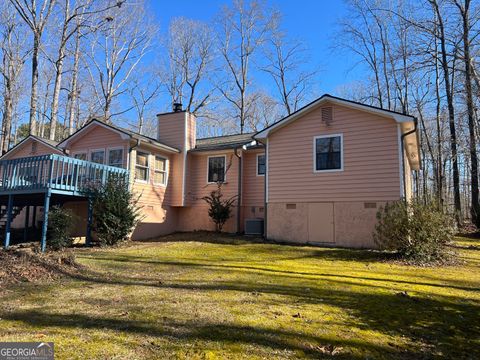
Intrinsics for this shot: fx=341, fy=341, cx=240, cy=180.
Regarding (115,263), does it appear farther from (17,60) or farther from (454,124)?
(17,60)

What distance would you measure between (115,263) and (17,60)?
81.4 feet

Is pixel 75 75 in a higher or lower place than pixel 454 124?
higher

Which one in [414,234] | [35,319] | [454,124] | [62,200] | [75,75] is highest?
[75,75]

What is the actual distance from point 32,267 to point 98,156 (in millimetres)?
9706

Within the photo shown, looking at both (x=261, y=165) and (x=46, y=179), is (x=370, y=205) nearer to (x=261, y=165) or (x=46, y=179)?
(x=261, y=165)

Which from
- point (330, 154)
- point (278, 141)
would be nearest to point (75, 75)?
point (278, 141)

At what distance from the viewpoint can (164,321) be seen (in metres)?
4.21

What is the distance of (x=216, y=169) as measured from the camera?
56.1 feet

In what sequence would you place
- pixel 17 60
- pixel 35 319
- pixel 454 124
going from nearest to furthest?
pixel 35 319 → pixel 454 124 → pixel 17 60

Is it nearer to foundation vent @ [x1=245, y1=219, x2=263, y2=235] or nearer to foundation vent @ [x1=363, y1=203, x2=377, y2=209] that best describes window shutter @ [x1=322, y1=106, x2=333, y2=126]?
foundation vent @ [x1=363, y1=203, x2=377, y2=209]

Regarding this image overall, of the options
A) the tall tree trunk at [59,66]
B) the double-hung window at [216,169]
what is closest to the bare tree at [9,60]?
the tall tree trunk at [59,66]

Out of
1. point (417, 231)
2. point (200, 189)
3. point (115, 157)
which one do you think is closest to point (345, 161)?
point (417, 231)

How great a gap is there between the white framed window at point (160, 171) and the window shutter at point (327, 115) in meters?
7.92

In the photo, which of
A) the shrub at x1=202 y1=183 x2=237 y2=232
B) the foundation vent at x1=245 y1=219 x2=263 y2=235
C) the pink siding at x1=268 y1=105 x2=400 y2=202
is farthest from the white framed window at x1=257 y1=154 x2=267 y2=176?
the foundation vent at x1=245 y1=219 x2=263 y2=235
